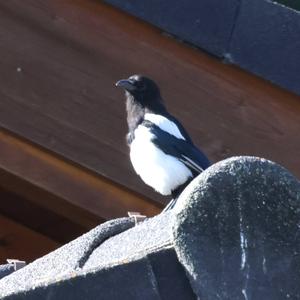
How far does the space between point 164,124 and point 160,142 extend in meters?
0.12

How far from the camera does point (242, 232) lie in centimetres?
165

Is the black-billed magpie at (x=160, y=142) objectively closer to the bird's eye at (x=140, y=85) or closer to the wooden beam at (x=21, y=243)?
the bird's eye at (x=140, y=85)

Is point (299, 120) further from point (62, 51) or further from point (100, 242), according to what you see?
point (100, 242)

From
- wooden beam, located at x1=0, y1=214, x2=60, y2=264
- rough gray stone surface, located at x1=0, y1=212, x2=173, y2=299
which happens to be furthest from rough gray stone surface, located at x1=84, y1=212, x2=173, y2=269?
wooden beam, located at x1=0, y1=214, x2=60, y2=264

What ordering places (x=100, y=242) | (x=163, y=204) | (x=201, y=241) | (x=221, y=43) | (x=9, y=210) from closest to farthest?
(x=201, y=241) < (x=100, y=242) < (x=221, y=43) < (x=163, y=204) < (x=9, y=210)

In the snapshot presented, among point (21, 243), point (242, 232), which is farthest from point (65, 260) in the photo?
point (21, 243)

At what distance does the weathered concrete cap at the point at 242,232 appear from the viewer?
63.9 inches

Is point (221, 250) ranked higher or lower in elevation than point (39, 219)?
higher

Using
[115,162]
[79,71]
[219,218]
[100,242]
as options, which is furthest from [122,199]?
[219,218]

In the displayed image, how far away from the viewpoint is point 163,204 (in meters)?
3.61

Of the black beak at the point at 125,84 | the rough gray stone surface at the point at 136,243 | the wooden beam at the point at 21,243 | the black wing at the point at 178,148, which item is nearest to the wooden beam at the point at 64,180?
the black beak at the point at 125,84

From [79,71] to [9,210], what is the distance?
1.00m

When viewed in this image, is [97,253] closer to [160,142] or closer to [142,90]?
[142,90]

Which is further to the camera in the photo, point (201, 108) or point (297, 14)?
point (201, 108)
